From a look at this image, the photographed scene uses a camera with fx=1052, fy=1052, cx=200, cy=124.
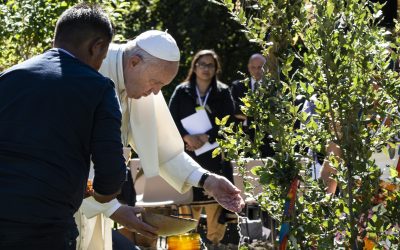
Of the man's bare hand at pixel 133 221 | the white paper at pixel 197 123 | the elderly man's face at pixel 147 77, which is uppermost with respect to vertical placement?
the elderly man's face at pixel 147 77

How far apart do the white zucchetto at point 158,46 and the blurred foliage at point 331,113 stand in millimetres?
761

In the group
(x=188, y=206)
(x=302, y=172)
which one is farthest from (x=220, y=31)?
(x=302, y=172)

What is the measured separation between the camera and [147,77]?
5391mm

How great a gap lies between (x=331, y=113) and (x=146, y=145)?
57.5 inches

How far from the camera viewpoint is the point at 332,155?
4742 millimetres

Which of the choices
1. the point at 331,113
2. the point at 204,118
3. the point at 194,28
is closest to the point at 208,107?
the point at 204,118

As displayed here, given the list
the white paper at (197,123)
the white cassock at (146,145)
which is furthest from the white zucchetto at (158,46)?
the white paper at (197,123)

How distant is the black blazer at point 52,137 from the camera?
395 centimetres

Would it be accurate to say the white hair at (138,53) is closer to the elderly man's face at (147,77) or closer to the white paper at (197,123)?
the elderly man's face at (147,77)

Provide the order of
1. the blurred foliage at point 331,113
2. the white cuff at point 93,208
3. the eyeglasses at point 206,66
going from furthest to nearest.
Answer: the eyeglasses at point 206,66, the white cuff at point 93,208, the blurred foliage at point 331,113

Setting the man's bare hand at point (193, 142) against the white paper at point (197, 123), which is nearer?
the man's bare hand at point (193, 142)

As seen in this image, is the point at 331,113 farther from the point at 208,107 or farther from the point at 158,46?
the point at 208,107

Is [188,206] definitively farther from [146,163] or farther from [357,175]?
[357,175]

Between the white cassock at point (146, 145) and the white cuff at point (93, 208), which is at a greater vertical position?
the white cassock at point (146, 145)
